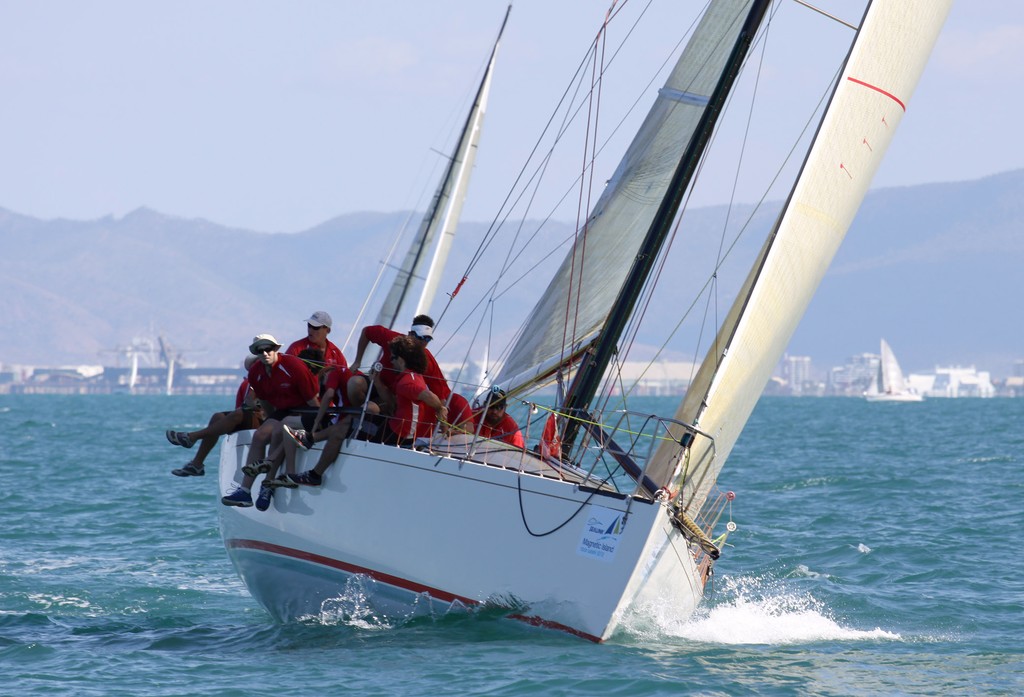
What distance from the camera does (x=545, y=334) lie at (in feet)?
33.3

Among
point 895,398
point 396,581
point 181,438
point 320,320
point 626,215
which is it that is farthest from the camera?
point 895,398

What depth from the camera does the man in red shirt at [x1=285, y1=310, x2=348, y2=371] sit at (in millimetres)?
9570

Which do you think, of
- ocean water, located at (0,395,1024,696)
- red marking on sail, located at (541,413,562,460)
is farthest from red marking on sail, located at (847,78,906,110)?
ocean water, located at (0,395,1024,696)

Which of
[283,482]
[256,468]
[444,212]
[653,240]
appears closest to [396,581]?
[283,482]

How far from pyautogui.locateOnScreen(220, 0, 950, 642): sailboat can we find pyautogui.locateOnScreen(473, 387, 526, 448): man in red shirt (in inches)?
9.1

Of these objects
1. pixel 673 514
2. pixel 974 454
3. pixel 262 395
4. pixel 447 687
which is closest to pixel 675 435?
pixel 673 514

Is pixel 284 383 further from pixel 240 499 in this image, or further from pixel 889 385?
pixel 889 385

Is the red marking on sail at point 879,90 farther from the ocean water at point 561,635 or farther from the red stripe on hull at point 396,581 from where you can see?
the red stripe on hull at point 396,581

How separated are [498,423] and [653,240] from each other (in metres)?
1.59

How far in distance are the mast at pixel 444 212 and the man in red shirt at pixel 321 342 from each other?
981 centimetres

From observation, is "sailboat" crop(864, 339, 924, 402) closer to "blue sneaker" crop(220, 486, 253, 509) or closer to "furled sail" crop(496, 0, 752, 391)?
"furled sail" crop(496, 0, 752, 391)

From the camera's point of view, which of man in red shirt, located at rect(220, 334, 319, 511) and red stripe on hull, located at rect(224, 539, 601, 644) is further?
man in red shirt, located at rect(220, 334, 319, 511)

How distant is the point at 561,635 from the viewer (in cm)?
830

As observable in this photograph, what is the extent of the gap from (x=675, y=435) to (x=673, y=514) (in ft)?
1.60
